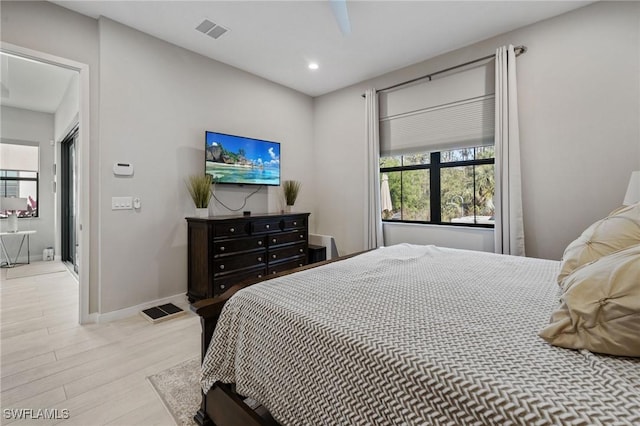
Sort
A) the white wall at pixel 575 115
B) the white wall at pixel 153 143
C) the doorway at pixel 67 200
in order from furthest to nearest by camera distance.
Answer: the doorway at pixel 67 200 → the white wall at pixel 153 143 → the white wall at pixel 575 115

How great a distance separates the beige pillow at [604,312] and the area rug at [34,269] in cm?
598

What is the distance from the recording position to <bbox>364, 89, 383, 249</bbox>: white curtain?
379 cm

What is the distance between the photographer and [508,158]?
2801 mm

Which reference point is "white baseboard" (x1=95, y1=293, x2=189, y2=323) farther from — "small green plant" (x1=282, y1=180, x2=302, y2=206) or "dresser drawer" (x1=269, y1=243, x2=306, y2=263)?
"small green plant" (x1=282, y1=180, x2=302, y2=206)

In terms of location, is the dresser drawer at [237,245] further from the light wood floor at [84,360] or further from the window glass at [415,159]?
the window glass at [415,159]

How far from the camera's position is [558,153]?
2.66 metres

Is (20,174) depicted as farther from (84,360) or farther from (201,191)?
(84,360)

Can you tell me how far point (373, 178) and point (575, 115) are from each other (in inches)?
81.1

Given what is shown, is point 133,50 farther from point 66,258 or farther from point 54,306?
point 66,258

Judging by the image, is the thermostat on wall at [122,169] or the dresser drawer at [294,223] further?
the dresser drawer at [294,223]

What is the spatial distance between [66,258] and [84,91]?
3.93 m

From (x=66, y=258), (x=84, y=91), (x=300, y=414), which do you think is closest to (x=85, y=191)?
(x=84, y=91)

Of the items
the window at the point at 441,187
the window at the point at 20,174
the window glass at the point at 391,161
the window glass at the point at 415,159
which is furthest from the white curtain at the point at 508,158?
the window at the point at 20,174

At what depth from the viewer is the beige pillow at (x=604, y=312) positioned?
70 centimetres
